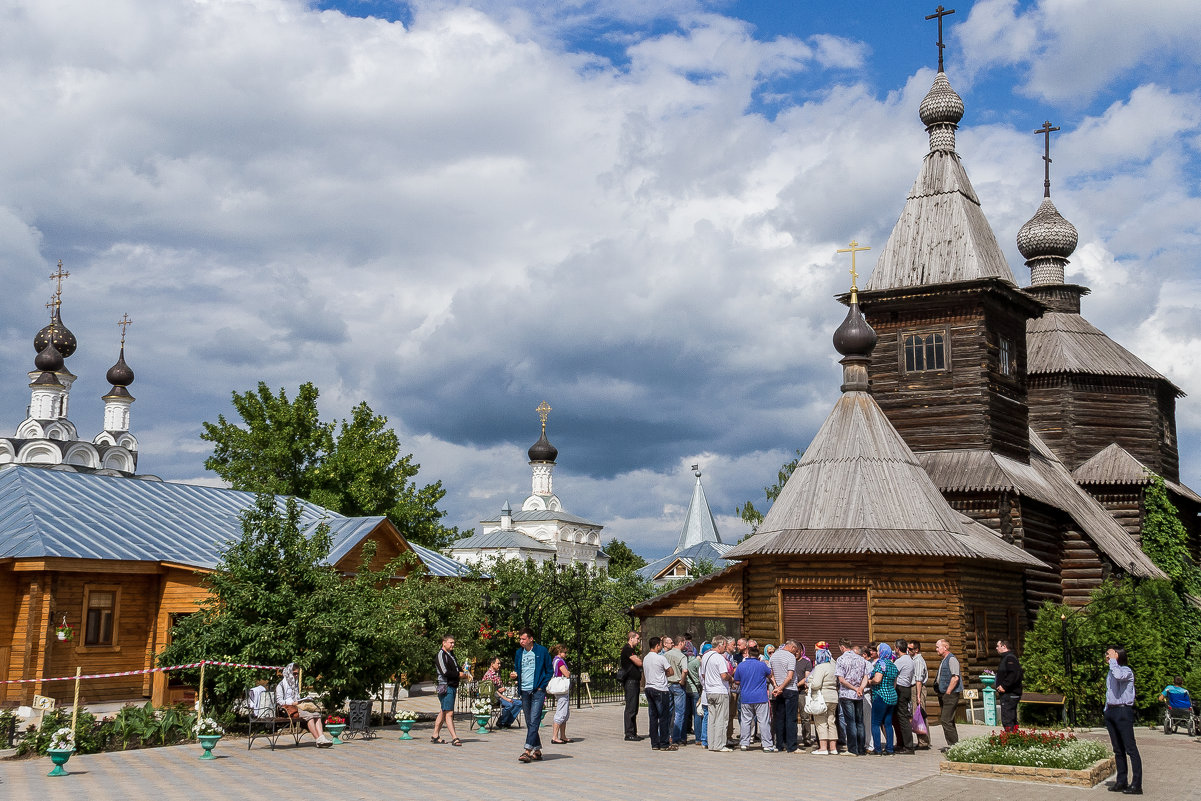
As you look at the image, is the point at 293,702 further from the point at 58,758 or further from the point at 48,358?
the point at 48,358

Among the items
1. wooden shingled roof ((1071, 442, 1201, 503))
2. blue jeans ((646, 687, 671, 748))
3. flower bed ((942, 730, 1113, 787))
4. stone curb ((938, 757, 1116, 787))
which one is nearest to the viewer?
stone curb ((938, 757, 1116, 787))

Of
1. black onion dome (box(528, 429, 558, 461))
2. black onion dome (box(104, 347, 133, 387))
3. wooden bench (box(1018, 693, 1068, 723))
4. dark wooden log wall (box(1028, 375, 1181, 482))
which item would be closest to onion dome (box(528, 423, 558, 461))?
black onion dome (box(528, 429, 558, 461))

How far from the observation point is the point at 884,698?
15.6 meters

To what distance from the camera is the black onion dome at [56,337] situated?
49134mm

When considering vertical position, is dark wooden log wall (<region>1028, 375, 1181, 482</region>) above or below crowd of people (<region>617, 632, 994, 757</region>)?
above

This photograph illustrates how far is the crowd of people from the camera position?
15414 mm

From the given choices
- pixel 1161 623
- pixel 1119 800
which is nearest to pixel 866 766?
pixel 1119 800

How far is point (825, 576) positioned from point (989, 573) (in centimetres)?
462

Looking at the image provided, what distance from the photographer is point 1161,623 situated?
25.6 meters

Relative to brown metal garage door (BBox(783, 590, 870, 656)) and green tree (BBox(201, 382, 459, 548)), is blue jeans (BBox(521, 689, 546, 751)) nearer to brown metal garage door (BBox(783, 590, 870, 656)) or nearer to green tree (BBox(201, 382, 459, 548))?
brown metal garage door (BBox(783, 590, 870, 656))

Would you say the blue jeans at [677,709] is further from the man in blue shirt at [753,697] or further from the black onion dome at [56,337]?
the black onion dome at [56,337]

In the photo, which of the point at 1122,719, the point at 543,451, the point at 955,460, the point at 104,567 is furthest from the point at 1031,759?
the point at 543,451

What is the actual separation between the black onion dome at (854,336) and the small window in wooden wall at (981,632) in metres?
6.72

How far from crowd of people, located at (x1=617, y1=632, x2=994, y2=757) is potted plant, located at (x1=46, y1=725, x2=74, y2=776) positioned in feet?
25.1
